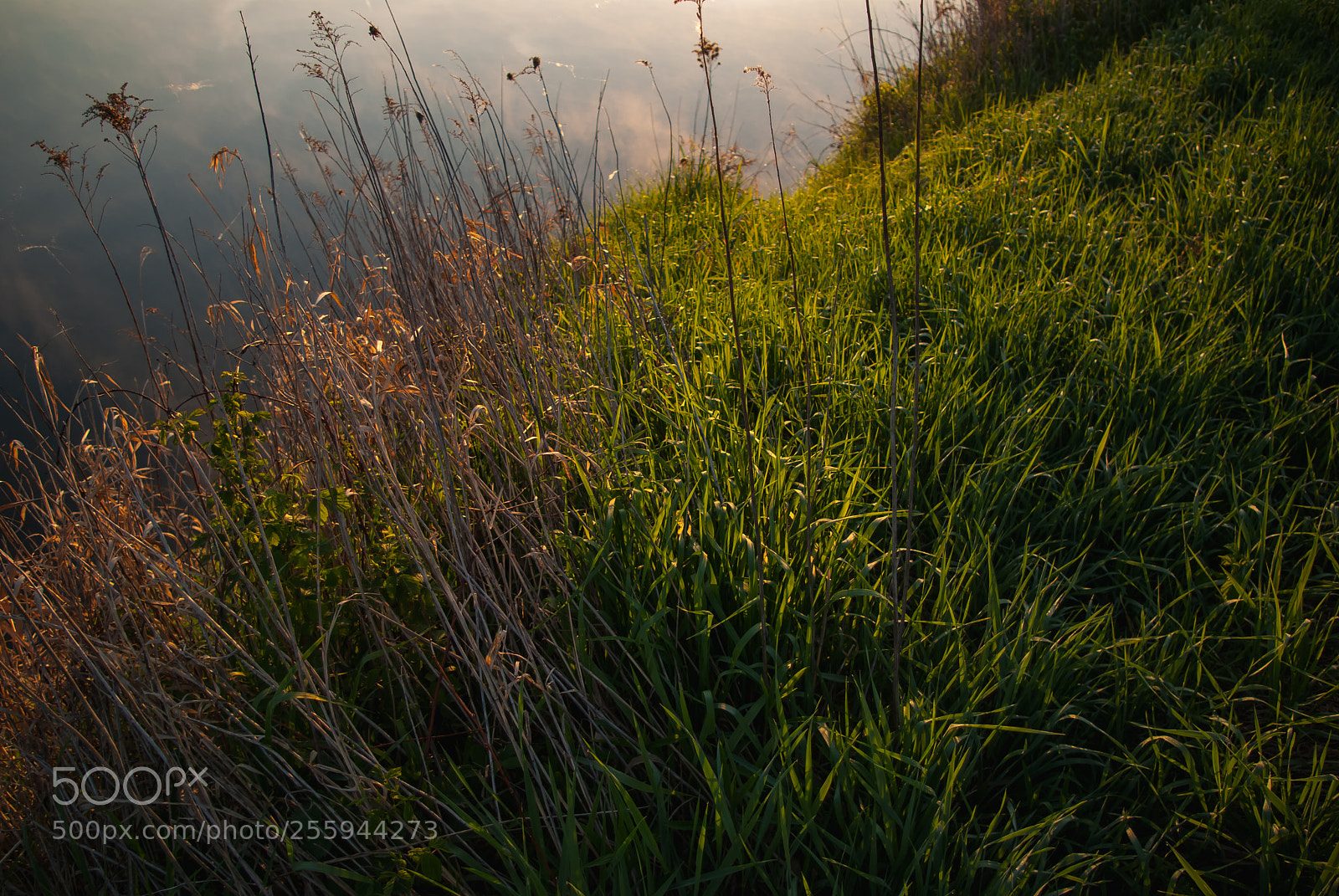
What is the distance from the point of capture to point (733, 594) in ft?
5.17

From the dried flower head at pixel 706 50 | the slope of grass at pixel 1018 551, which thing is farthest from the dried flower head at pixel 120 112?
the slope of grass at pixel 1018 551

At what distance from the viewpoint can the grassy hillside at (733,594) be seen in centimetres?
122

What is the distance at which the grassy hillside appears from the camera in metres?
1.22

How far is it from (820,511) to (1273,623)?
111cm

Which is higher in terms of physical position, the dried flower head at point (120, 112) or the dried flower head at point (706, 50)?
the dried flower head at point (120, 112)

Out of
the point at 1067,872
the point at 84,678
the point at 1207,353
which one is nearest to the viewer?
the point at 1067,872

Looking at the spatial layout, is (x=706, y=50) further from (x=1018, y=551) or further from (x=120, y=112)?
(x=1018, y=551)

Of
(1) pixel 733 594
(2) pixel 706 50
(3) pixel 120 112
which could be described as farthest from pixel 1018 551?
(3) pixel 120 112

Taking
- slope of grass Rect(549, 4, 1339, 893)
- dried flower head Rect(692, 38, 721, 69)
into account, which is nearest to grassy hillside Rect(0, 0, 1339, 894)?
slope of grass Rect(549, 4, 1339, 893)

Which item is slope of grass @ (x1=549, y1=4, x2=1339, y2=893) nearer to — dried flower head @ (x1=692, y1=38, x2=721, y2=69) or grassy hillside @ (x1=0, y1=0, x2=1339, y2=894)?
grassy hillside @ (x1=0, y1=0, x2=1339, y2=894)

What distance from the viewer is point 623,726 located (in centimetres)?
145

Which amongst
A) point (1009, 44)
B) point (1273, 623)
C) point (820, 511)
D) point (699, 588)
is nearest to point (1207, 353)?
point (1273, 623)

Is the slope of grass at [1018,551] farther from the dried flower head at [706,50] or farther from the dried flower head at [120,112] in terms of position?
the dried flower head at [120,112]

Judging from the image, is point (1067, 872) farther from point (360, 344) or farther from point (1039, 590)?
point (360, 344)
